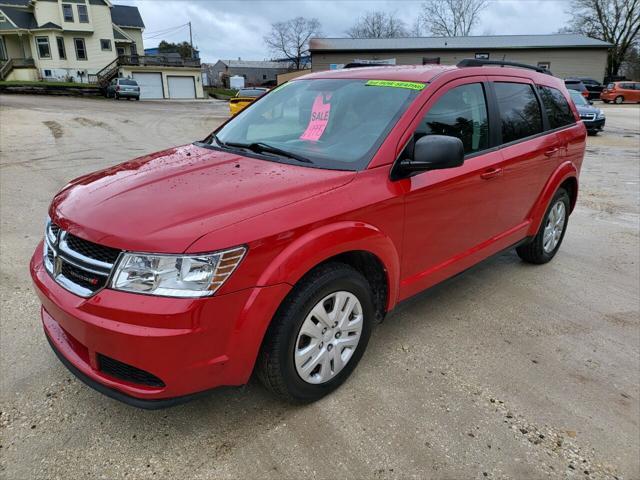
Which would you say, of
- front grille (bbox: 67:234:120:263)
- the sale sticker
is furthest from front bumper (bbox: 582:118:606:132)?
front grille (bbox: 67:234:120:263)

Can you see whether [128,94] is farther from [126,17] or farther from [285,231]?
[285,231]

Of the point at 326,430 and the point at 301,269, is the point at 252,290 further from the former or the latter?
the point at 326,430

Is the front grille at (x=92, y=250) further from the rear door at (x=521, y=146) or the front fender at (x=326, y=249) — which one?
the rear door at (x=521, y=146)

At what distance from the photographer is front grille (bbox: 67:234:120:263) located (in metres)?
2.06

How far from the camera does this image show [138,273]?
2002 mm

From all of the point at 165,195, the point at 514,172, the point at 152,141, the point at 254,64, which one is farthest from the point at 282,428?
the point at 254,64

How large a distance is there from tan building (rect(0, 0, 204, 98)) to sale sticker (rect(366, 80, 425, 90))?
4234 centimetres

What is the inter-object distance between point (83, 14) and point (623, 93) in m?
43.1

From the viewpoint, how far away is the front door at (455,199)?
2.93 meters

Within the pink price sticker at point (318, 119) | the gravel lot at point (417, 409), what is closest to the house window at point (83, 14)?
the gravel lot at point (417, 409)

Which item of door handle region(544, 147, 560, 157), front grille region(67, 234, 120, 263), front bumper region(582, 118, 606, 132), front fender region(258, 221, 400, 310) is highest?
door handle region(544, 147, 560, 157)

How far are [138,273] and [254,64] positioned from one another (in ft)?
310

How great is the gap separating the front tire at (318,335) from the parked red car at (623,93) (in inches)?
1456

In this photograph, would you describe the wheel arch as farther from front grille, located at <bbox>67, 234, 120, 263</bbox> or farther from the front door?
front grille, located at <bbox>67, 234, 120, 263</bbox>
